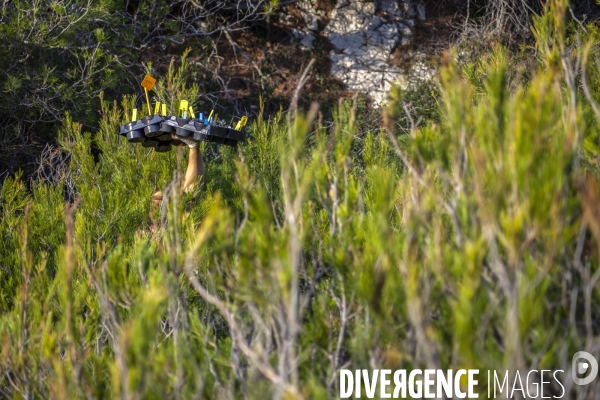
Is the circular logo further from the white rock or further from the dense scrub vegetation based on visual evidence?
the white rock

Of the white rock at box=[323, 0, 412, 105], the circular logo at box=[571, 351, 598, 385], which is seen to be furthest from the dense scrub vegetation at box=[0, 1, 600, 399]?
the white rock at box=[323, 0, 412, 105]

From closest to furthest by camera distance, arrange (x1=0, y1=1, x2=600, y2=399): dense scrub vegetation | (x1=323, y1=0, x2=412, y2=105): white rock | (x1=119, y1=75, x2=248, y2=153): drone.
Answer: (x1=0, y1=1, x2=600, y2=399): dense scrub vegetation → (x1=119, y1=75, x2=248, y2=153): drone → (x1=323, y1=0, x2=412, y2=105): white rock

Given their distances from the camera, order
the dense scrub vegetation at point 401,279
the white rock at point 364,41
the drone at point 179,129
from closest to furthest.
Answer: the dense scrub vegetation at point 401,279, the drone at point 179,129, the white rock at point 364,41

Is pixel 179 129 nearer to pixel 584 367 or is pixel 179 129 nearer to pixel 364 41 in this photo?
pixel 584 367

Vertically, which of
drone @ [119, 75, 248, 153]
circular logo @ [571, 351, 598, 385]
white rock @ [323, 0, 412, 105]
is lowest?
circular logo @ [571, 351, 598, 385]

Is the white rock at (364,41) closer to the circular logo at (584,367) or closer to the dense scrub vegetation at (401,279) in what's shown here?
the dense scrub vegetation at (401,279)

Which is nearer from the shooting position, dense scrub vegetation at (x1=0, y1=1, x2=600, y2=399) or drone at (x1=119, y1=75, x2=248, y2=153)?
dense scrub vegetation at (x1=0, y1=1, x2=600, y2=399)

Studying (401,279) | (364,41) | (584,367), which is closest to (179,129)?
(401,279)

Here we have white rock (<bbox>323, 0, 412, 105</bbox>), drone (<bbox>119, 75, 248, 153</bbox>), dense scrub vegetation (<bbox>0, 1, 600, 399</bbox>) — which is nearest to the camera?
dense scrub vegetation (<bbox>0, 1, 600, 399</bbox>)

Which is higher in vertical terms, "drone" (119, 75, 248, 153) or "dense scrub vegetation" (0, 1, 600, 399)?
"drone" (119, 75, 248, 153)

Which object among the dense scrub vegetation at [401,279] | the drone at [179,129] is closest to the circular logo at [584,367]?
the dense scrub vegetation at [401,279]

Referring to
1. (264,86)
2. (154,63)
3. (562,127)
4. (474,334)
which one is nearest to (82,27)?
(154,63)

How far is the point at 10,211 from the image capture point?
11.4ft

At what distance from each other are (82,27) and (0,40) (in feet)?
2.09
